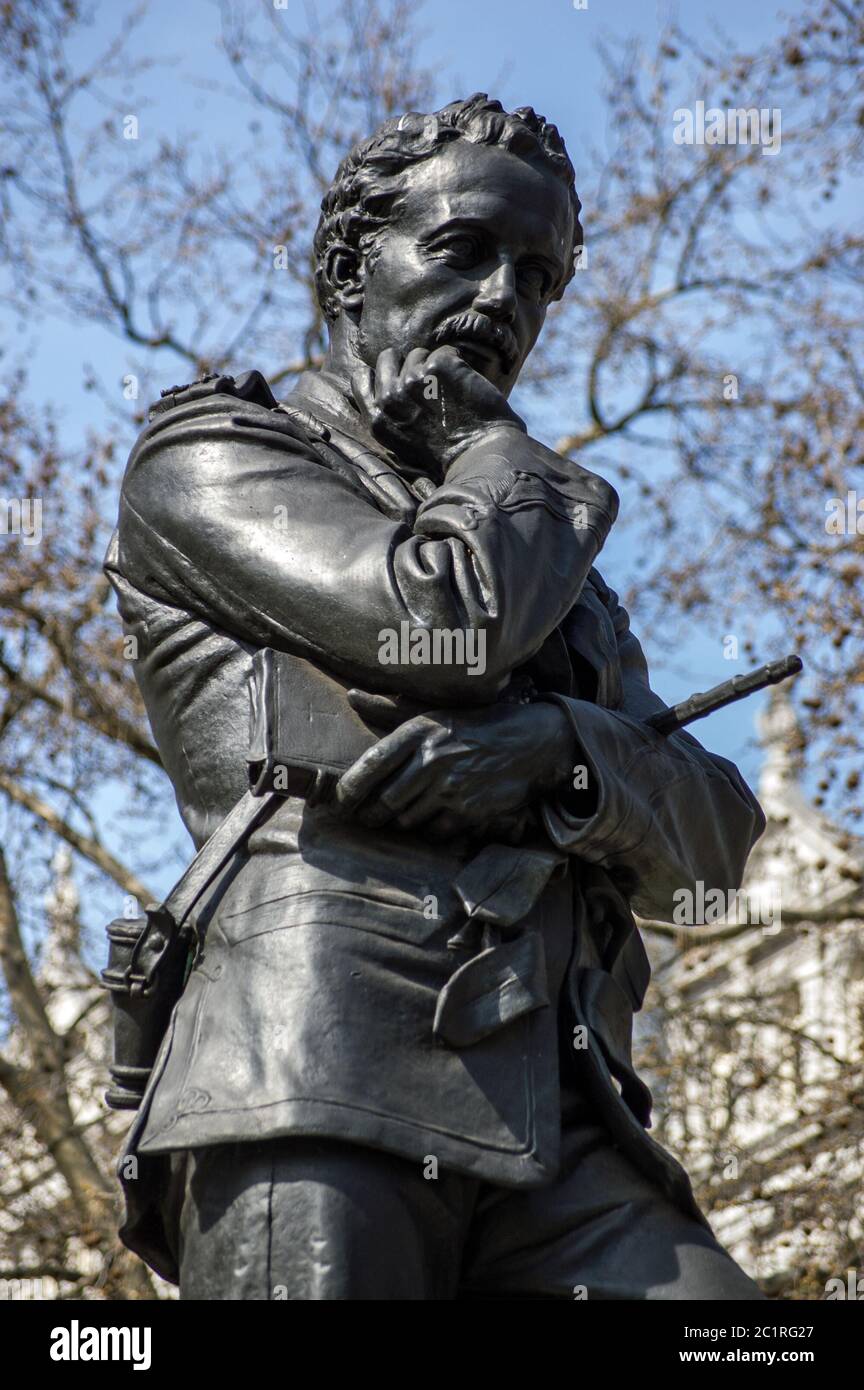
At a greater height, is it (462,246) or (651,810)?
(462,246)

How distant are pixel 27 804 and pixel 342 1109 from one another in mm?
12033

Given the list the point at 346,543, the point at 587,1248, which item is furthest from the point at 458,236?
the point at 587,1248

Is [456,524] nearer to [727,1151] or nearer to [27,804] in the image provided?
[727,1151]

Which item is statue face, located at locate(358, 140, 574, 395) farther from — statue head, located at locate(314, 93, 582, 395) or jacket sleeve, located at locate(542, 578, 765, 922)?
jacket sleeve, located at locate(542, 578, 765, 922)

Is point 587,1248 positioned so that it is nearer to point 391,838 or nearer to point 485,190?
point 391,838

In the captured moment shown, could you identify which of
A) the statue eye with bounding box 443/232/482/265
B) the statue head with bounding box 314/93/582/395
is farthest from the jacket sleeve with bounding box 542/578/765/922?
the statue eye with bounding box 443/232/482/265

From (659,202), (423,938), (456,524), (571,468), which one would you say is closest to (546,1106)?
(423,938)

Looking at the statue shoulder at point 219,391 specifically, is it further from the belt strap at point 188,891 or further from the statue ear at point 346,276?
the belt strap at point 188,891

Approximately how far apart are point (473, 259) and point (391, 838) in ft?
3.95

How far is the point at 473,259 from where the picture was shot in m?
4.04

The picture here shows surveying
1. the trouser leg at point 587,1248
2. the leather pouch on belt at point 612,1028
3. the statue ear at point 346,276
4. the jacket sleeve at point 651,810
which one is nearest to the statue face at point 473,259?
the statue ear at point 346,276

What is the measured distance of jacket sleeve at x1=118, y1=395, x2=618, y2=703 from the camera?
3.38 m
